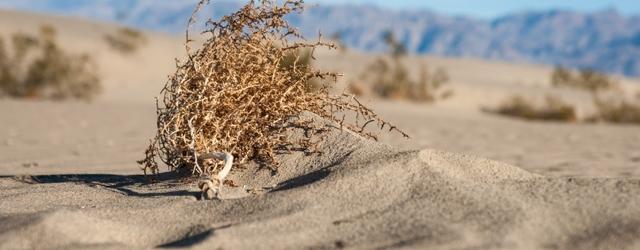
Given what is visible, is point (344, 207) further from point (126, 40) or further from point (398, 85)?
point (126, 40)

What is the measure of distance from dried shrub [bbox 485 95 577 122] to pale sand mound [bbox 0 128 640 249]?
14683mm

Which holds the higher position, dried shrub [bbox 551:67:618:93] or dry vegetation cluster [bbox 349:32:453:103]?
dried shrub [bbox 551:67:618:93]

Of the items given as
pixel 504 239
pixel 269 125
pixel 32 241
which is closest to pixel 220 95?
pixel 269 125

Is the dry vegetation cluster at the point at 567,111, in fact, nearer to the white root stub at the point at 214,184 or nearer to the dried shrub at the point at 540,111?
the dried shrub at the point at 540,111

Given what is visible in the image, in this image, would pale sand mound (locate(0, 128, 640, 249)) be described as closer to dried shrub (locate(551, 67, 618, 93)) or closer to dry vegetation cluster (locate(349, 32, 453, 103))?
dry vegetation cluster (locate(349, 32, 453, 103))

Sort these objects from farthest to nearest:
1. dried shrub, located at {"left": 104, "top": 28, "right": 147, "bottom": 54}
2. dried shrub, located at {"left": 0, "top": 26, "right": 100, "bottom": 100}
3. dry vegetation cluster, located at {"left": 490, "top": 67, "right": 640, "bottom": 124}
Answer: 1. dried shrub, located at {"left": 104, "top": 28, "right": 147, "bottom": 54}
2. dried shrub, located at {"left": 0, "top": 26, "right": 100, "bottom": 100}
3. dry vegetation cluster, located at {"left": 490, "top": 67, "right": 640, "bottom": 124}

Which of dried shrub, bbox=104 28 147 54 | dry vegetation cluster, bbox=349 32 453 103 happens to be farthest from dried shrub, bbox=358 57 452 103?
dried shrub, bbox=104 28 147 54

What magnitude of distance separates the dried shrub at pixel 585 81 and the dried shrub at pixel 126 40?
636 inches

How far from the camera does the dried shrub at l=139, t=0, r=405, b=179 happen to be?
434cm

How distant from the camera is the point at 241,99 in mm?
4473

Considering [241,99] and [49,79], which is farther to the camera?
[49,79]

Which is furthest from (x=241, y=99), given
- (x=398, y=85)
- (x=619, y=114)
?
(x=398, y=85)

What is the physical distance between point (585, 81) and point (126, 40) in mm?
17558

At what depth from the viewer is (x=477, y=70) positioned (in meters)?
44.2
